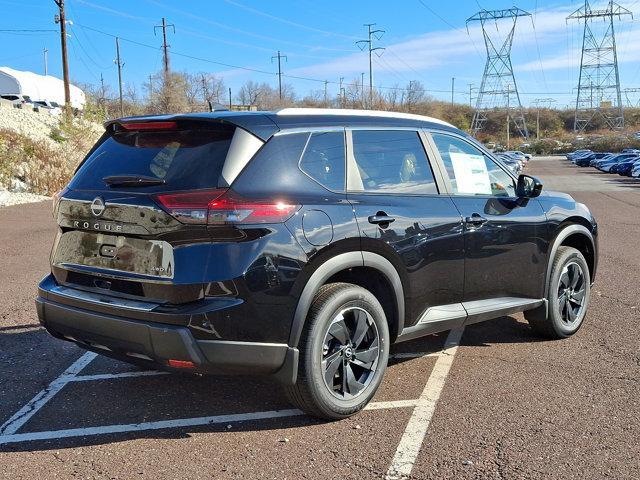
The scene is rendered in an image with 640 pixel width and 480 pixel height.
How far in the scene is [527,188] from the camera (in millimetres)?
5176

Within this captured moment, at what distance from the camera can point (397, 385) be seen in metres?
4.49

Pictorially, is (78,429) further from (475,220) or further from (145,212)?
(475,220)

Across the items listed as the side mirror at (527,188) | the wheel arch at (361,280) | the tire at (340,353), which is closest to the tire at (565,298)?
the side mirror at (527,188)

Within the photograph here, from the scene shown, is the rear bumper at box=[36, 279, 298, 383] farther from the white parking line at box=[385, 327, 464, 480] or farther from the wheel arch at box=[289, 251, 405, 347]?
the white parking line at box=[385, 327, 464, 480]

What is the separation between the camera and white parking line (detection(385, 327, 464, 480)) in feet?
10.8

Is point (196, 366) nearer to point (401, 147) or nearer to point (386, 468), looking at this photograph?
point (386, 468)

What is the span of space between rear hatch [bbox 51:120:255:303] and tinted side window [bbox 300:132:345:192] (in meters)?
0.39

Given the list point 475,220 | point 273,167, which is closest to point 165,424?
point 273,167

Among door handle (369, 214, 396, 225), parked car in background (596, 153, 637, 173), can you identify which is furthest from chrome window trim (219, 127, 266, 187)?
parked car in background (596, 153, 637, 173)

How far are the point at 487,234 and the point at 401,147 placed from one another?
945mm

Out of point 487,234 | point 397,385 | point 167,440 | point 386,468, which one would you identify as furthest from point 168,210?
point 487,234

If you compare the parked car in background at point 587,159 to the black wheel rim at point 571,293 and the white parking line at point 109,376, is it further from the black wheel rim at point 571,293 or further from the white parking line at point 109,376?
the white parking line at point 109,376

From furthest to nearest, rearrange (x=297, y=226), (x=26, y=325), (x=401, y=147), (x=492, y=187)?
(x=26, y=325), (x=492, y=187), (x=401, y=147), (x=297, y=226)

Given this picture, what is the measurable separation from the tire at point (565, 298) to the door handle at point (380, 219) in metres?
2.03
